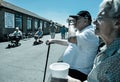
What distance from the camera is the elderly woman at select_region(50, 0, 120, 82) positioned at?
153cm

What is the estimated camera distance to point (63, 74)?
222 cm

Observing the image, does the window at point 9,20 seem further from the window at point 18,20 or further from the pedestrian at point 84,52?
the pedestrian at point 84,52

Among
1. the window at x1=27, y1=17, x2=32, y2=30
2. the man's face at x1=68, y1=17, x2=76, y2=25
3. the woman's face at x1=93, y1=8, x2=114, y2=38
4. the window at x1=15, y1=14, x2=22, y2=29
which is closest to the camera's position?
the woman's face at x1=93, y1=8, x2=114, y2=38

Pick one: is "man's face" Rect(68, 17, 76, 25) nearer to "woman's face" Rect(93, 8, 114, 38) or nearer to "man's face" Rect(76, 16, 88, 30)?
"man's face" Rect(76, 16, 88, 30)

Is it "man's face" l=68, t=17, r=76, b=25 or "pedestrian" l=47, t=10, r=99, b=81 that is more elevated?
"man's face" l=68, t=17, r=76, b=25

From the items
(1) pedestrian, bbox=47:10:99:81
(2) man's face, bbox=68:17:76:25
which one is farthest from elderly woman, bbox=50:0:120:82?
(2) man's face, bbox=68:17:76:25

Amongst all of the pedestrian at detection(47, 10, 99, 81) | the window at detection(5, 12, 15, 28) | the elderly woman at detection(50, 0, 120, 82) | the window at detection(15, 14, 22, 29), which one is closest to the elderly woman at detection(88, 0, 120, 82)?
the elderly woman at detection(50, 0, 120, 82)

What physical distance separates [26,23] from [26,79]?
83.3 ft

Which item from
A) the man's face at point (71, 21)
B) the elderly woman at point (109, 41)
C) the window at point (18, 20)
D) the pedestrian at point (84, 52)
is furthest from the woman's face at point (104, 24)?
the window at point (18, 20)

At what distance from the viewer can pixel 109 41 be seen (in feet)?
5.88

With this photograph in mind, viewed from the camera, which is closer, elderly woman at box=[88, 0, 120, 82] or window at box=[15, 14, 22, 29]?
elderly woman at box=[88, 0, 120, 82]

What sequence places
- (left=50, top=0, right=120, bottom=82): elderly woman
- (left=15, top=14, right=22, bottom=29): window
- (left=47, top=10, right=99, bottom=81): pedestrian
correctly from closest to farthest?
1. (left=50, top=0, right=120, bottom=82): elderly woman
2. (left=47, top=10, right=99, bottom=81): pedestrian
3. (left=15, top=14, right=22, bottom=29): window

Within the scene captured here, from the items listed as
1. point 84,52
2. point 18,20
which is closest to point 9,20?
point 18,20

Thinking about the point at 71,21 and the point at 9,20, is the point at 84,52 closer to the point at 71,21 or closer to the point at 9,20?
the point at 71,21
